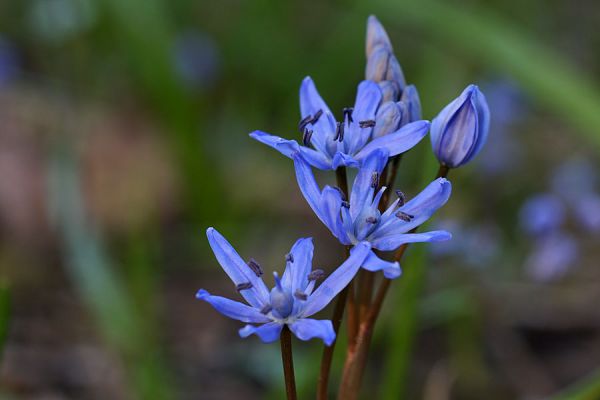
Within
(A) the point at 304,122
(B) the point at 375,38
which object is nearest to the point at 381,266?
(A) the point at 304,122

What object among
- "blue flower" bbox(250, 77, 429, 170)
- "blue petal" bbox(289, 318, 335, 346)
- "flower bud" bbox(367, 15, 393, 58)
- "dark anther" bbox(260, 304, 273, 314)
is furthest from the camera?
"flower bud" bbox(367, 15, 393, 58)

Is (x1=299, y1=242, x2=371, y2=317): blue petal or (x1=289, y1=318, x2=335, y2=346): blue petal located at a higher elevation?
(x1=299, y1=242, x2=371, y2=317): blue petal

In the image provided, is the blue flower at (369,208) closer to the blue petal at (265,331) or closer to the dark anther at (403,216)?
the dark anther at (403,216)

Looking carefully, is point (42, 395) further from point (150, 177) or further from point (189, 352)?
point (150, 177)

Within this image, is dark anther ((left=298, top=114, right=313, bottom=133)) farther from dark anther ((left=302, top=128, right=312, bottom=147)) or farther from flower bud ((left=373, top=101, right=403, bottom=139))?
flower bud ((left=373, top=101, right=403, bottom=139))

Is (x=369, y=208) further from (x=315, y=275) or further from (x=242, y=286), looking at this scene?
(x=242, y=286)

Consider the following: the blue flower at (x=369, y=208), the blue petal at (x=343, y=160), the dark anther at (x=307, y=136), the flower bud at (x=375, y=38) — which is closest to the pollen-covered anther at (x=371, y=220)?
the blue flower at (x=369, y=208)

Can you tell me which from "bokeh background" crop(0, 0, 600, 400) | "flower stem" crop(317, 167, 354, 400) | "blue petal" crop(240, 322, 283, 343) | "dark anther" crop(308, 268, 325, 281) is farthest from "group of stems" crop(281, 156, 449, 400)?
"bokeh background" crop(0, 0, 600, 400)
